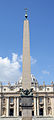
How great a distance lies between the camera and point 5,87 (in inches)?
2611

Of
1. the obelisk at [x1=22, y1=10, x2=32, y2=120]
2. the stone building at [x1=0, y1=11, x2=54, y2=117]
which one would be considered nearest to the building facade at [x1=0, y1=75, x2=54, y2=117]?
the stone building at [x1=0, y1=11, x2=54, y2=117]

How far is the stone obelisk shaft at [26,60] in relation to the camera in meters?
19.9

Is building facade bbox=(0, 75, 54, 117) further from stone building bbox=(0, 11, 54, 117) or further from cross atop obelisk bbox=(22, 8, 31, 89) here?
cross atop obelisk bbox=(22, 8, 31, 89)

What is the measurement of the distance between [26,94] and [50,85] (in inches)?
1827

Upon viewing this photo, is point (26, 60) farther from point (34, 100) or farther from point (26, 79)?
point (34, 100)

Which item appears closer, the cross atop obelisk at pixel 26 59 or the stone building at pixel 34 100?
the cross atop obelisk at pixel 26 59

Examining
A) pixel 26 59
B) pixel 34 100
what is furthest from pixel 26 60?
pixel 34 100

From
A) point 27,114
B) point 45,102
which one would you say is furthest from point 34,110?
point 27,114

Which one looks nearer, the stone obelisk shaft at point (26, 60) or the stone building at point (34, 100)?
the stone obelisk shaft at point (26, 60)

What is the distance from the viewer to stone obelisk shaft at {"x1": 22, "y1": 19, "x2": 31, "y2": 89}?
19859 millimetres

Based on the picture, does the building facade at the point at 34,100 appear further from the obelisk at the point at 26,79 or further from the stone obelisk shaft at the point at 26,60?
the stone obelisk shaft at the point at 26,60

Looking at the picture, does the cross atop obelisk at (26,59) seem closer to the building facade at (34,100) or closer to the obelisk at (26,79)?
the obelisk at (26,79)

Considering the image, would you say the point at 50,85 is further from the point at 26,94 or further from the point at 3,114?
the point at 26,94

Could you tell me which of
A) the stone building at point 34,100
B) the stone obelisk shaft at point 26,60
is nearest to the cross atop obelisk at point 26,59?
the stone obelisk shaft at point 26,60
